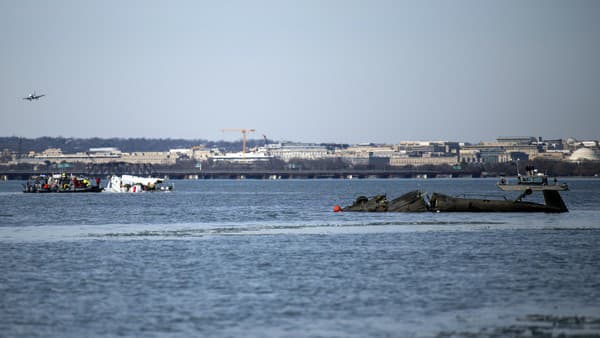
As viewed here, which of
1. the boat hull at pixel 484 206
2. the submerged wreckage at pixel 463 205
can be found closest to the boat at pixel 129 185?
the submerged wreckage at pixel 463 205

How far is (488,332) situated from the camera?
94.4 feet

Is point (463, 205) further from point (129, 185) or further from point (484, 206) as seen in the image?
point (129, 185)

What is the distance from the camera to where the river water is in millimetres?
30109

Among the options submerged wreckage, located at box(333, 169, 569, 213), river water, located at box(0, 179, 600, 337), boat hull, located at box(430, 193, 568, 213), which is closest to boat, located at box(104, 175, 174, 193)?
submerged wreckage, located at box(333, 169, 569, 213)

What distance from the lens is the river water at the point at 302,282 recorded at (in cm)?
3011

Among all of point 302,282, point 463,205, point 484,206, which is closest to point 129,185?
point 463,205

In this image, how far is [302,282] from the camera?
39.5 m

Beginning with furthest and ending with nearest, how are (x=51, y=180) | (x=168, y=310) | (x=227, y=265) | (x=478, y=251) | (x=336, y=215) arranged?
(x=51, y=180) → (x=336, y=215) → (x=478, y=251) → (x=227, y=265) → (x=168, y=310)

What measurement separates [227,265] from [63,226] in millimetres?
34325

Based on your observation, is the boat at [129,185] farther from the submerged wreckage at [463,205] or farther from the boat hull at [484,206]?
the boat hull at [484,206]

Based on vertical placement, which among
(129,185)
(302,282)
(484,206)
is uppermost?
(484,206)

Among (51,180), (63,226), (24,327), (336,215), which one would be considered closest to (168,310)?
(24,327)

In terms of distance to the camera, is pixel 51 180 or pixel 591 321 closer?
pixel 591 321

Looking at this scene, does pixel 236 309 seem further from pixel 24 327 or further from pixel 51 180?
pixel 51 180
